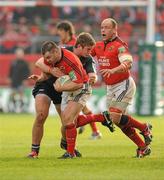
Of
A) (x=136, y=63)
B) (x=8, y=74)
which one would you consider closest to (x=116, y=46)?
(x=136, y=63)

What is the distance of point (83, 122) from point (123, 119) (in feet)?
2.15

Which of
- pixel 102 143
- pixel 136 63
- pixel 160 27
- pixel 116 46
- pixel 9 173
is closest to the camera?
pixel 9 173

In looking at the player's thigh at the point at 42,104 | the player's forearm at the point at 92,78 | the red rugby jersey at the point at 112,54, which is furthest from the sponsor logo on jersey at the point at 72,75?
the red rugby jersey at the point at 112,54

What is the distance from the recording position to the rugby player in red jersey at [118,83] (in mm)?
12898

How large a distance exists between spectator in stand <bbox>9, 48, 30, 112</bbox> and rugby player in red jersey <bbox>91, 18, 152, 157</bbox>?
16127 mm

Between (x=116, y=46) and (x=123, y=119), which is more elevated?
(x=116, y=46)

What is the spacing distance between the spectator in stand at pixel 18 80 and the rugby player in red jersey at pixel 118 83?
16127mm

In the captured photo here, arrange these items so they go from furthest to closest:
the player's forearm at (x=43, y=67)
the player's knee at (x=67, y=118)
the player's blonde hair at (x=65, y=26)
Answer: the player's blonde hair at (x=65, y=26) → the player's forearm at (x=43, y=67) → the player's knee at (x=67, y=118)

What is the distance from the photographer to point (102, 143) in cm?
1627

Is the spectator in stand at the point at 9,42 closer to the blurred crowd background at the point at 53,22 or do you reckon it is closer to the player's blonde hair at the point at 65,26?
the blurred crowd background at the point at 53,22

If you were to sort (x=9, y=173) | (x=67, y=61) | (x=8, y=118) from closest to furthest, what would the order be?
(x=9, y=173), (x=67, y=61), (x=8, y=118)

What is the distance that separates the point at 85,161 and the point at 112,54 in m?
1.90

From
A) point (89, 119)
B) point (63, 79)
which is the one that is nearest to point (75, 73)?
point (63, 79)

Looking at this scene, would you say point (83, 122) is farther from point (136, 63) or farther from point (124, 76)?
point (136, 63)
